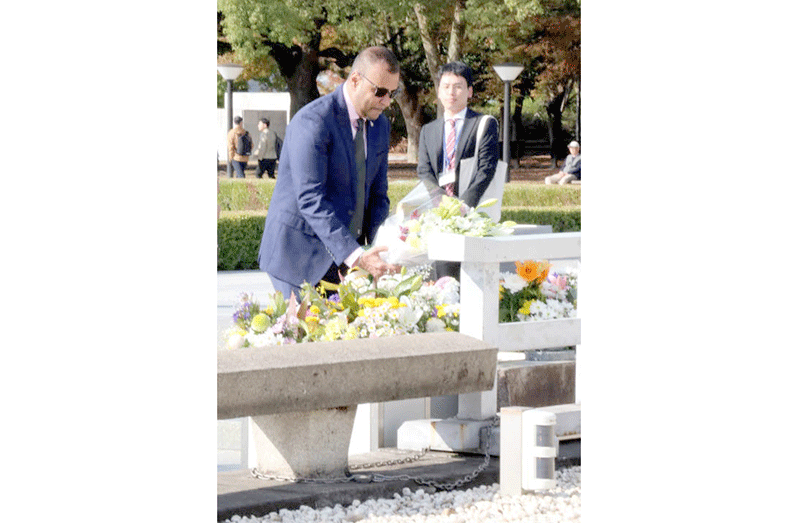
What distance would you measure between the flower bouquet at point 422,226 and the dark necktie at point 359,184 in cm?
18

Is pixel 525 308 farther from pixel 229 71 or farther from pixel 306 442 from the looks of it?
pixel 229 71

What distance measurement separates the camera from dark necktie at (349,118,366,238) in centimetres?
498

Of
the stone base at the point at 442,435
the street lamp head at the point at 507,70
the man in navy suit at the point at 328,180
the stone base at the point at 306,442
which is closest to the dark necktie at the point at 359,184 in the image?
the man in navy suit at the point at 328,180

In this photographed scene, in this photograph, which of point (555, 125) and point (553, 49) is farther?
point (555, 125)

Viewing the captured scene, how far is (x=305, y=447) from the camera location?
3.77 m

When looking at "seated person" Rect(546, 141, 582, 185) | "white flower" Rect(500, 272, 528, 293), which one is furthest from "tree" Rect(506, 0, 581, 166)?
"white flower" Rect(500, 272, 528, 293)

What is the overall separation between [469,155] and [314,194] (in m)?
1.35

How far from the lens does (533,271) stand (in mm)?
4863

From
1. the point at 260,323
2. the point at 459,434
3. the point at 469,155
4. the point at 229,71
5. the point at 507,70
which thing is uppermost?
the point at 507,70

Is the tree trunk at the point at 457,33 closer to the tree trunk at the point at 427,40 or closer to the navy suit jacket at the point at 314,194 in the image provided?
the tree trunk at the point at 427,40

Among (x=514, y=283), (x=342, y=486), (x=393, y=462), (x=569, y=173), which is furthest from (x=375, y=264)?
(x=569, y=173)

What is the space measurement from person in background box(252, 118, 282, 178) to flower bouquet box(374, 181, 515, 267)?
923 centimetres
